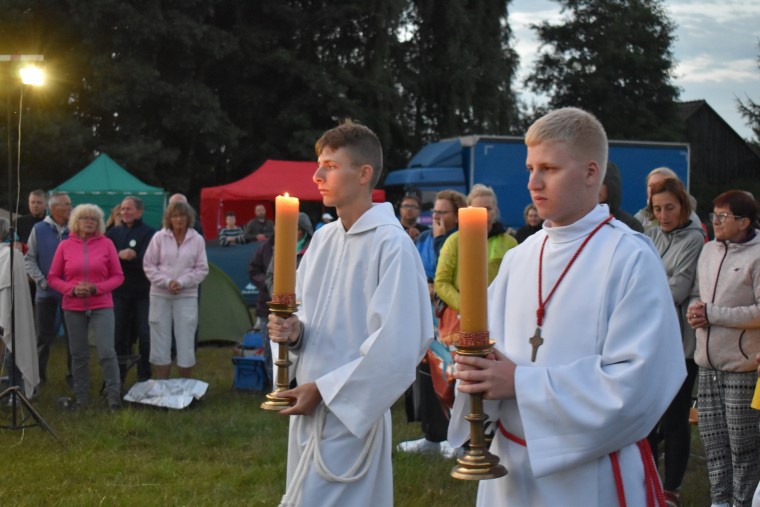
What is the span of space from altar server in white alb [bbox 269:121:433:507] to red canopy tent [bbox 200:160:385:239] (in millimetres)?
14997

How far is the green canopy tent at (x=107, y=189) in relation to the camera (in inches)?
625

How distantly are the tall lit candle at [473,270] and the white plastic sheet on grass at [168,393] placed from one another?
675cm

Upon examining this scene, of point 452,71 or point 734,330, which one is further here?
point 452,71

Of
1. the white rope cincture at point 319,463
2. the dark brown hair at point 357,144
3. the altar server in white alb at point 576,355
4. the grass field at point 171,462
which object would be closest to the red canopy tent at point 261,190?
the grass field at point 171,462

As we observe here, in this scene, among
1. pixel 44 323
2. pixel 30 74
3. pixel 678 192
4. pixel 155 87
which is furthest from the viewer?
pixel 155 87

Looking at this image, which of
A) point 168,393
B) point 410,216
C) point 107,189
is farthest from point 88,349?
point 107,189

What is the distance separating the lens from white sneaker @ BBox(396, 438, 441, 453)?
697cm

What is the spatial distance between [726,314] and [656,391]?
3.03 m

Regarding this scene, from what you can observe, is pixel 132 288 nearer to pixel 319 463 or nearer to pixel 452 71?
pixel 319 463

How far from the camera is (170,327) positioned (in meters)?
9.37

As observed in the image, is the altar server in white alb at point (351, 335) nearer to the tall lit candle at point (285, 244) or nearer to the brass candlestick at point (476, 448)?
the tall lit candle at point (285, 244)

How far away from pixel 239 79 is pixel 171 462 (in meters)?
23.5

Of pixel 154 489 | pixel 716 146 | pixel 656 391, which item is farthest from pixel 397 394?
pixel 716 146

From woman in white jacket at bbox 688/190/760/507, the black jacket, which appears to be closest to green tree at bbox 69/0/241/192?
the black jacket
